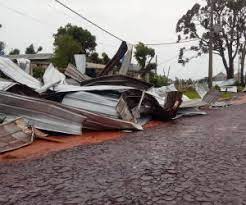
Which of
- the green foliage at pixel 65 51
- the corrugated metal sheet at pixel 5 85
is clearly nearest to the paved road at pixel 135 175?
the corrugated metal sheet at pixel 5 85

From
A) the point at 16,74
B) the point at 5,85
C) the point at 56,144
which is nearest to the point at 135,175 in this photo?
the point at 56,144

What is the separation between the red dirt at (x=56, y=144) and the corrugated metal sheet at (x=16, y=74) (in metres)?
2.60

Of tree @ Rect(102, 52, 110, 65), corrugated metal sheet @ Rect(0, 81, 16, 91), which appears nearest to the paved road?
corrugated metal sheet @ Rect(0, 81, 16, 91)

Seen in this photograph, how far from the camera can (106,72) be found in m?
15.0

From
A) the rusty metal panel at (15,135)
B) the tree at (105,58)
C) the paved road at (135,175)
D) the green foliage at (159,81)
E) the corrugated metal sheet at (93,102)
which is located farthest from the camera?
the tree at (105,58)

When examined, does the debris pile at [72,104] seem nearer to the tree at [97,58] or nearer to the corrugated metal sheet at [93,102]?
the corrugated metal sheet at [93,102]

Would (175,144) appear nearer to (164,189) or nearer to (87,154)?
(87,154)

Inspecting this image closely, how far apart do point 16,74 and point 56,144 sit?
4099mm

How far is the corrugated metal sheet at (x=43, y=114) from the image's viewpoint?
9.40 metres

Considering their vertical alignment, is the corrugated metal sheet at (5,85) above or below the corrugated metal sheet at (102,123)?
above

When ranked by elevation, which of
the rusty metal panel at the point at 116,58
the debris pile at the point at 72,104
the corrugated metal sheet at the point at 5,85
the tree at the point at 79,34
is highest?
the tree at the point at 79,34

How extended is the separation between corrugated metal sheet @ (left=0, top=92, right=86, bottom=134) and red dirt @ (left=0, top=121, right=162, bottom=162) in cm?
28

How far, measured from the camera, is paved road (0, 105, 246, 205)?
14.1 feet

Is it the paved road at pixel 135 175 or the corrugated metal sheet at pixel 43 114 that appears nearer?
the paved road at pixel 135 175
